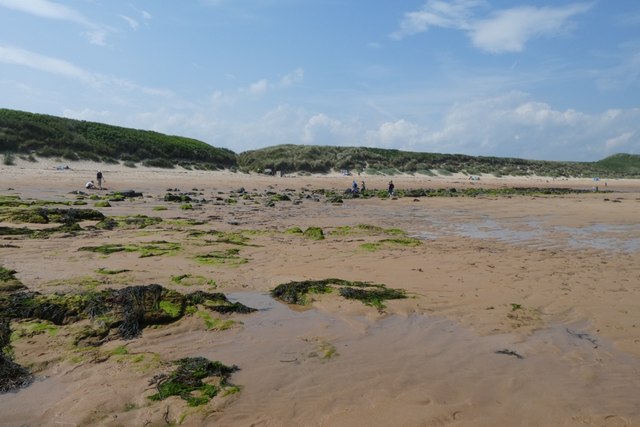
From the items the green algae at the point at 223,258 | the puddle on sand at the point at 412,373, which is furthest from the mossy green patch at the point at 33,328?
the green algae at the point at 223,258

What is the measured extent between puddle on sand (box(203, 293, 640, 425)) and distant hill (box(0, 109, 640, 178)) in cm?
3594

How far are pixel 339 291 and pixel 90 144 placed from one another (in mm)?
40141

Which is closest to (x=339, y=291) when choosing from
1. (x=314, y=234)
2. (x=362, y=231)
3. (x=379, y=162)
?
(x=314, y=234)

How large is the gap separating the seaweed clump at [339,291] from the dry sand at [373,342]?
A: 0.20m

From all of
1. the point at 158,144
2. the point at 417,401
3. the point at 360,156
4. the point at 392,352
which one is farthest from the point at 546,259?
the point at 360,156

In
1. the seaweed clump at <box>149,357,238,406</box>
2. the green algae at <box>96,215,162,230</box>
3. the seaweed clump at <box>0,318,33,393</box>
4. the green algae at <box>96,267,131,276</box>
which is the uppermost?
the green algae at <box>96,215,162,230</box>

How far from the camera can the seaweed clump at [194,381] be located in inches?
150

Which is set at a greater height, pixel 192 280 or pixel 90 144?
pixel 90 144

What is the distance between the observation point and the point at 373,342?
5230 millimetres

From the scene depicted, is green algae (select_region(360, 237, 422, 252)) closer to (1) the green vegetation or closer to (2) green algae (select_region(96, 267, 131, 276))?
(1) the green vegetation

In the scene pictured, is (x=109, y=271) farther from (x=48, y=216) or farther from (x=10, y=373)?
(x=48, y=216)

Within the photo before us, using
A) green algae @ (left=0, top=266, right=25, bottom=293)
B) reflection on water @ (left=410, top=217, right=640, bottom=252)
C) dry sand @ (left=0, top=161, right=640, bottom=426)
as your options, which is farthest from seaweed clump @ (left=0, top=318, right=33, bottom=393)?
reflection on water @ (left=410, top=217, right=640, bottom=252)

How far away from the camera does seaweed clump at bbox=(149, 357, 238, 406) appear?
3.81 m

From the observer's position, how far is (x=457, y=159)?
73.3m
